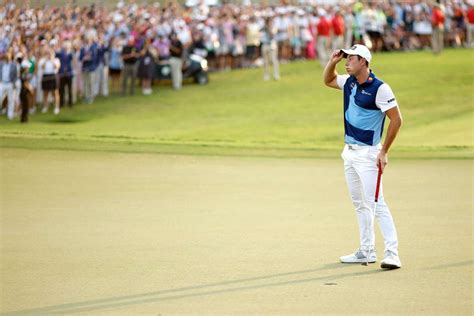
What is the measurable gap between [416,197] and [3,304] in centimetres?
792

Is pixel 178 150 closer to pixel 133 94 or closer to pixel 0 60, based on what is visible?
pixel 0 60

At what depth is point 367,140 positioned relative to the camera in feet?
33.7

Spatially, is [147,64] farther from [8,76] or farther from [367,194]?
[367,194]

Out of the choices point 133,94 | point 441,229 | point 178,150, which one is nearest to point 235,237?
point 441,229

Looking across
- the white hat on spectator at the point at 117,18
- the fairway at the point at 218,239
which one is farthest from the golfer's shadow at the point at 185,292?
the white hat on spectator at the point at 117,18

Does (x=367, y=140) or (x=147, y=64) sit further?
(x=147, y=64)

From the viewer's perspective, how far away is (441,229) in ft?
40.5

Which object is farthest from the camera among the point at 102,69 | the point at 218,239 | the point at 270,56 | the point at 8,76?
the point at 270,56

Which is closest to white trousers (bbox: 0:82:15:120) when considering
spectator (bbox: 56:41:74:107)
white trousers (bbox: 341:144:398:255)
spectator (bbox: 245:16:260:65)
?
spectator (bbox: 56:41:74:107)

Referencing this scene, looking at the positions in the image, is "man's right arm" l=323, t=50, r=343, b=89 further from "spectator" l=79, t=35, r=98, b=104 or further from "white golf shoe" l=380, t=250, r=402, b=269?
"spectator" l=79, t=35, r=98, b=104

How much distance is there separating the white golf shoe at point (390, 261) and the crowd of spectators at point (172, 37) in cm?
1976

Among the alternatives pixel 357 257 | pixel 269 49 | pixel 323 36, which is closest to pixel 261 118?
pixel 269 49

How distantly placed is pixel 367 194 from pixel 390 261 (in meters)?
0.72

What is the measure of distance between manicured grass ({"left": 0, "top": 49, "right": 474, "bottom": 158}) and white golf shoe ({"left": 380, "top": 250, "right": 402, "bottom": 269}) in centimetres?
1085
